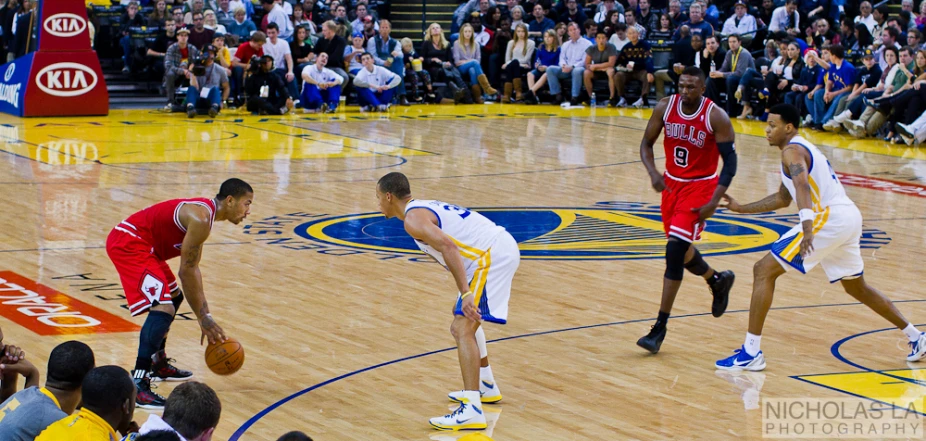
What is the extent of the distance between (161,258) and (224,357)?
0.79 m

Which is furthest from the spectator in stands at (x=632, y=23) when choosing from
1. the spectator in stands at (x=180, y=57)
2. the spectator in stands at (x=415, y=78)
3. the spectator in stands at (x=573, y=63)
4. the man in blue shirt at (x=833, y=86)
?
the spectator in stands at (x=180, y=57)

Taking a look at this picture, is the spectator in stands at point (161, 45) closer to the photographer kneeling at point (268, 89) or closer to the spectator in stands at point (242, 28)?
the spectator in stands at point (242, 28)

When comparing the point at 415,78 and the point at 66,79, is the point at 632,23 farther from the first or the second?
the point at 66,79

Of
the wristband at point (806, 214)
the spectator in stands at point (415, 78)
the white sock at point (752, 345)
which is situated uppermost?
the wristband at point (806, 214)

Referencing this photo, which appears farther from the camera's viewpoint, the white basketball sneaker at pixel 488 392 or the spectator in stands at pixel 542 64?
the spectator in stands at pixel 542 64

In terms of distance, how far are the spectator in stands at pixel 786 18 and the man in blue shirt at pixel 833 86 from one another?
3.82 meters

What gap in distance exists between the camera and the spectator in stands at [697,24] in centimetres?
2394

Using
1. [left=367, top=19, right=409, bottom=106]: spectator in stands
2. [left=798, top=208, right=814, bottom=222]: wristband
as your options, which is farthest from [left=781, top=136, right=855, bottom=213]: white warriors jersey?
[left=367, top=19, right=409, bottom=106]: spectator in stands

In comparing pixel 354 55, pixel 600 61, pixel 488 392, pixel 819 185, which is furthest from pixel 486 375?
pixel 600 61

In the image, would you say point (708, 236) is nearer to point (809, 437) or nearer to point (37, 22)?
point (809, 437)

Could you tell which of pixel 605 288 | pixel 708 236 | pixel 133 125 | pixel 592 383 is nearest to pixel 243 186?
pixel 592 383

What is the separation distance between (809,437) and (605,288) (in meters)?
3.44

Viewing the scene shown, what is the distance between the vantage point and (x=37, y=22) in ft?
64.6

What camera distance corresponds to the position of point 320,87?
2244 cm
